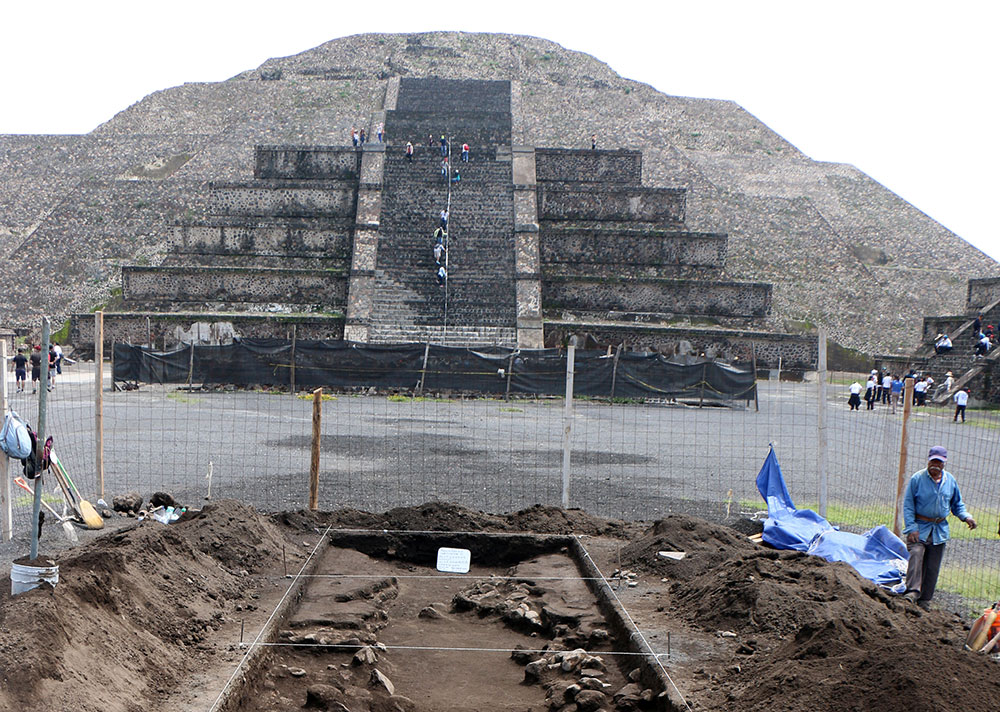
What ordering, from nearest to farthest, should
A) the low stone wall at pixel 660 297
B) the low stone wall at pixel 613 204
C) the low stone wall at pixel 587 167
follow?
the low stone wall at pixel 660 297 < the low stone wall at pixel 613 204 < the low stone wall at pixel 587 167

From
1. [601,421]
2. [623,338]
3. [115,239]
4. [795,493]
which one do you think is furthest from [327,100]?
[795,493]

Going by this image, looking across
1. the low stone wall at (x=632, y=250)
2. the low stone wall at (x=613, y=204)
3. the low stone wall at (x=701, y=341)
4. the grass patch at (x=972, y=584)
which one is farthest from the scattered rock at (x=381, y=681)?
the low stone wall at (x=613, y=204)

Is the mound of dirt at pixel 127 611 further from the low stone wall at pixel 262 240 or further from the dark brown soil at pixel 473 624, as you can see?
the low stone wall at pixel 262 240

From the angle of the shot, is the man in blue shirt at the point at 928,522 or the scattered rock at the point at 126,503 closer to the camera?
the man in blue shirt at the point at 928,522

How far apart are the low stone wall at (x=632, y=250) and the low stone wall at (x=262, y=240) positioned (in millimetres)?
7342

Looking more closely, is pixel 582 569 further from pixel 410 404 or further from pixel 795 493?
pixel 410 404

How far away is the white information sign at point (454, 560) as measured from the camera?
26.1 ft

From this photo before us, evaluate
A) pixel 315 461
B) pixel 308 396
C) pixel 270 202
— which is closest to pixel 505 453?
pixel 315 461

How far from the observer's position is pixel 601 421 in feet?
59.9

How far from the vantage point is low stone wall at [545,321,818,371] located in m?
28.5

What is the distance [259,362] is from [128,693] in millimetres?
16345

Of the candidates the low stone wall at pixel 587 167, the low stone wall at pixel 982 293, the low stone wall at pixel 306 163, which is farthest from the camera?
the low stone wall at pixel 587 167

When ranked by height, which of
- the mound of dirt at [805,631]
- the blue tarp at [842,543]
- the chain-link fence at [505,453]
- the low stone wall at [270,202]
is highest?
the low stone wall at [270,202]

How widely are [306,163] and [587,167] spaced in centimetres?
1097
